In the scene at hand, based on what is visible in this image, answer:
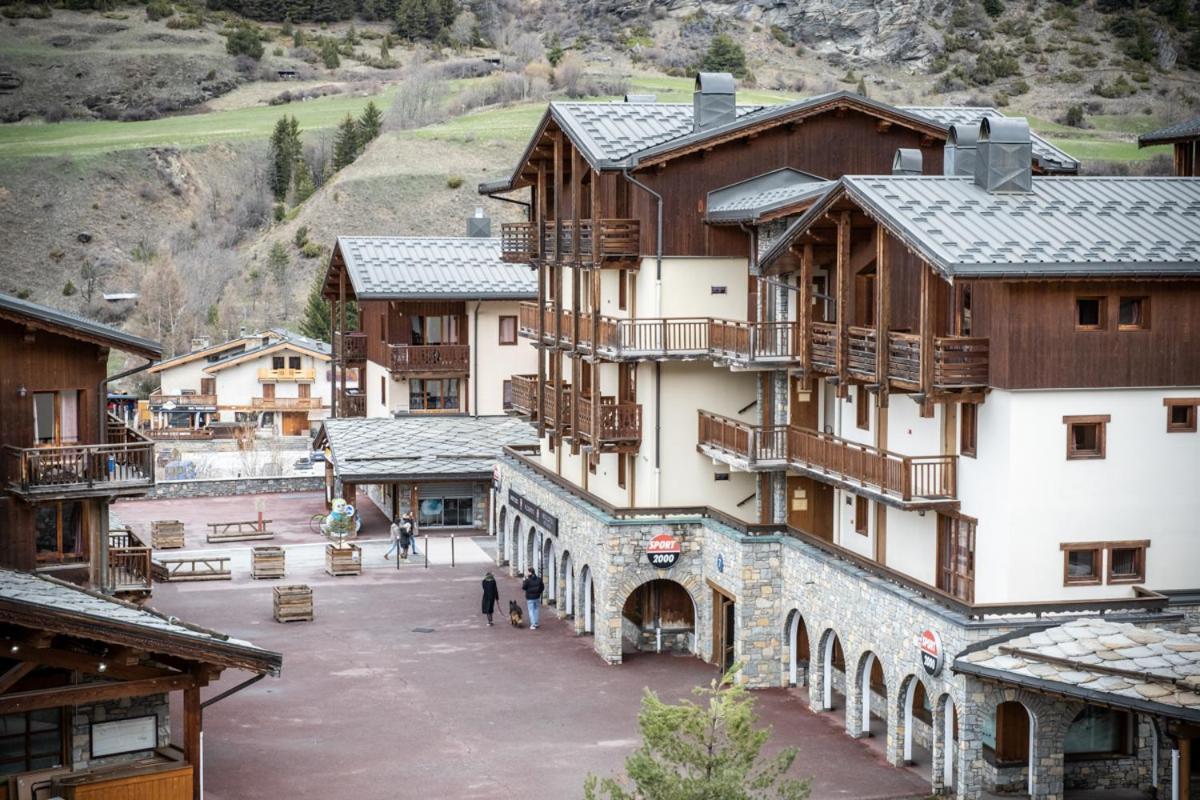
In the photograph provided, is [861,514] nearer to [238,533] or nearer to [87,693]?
[87,693]

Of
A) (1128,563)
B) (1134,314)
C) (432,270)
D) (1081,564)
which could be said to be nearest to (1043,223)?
→ (1134,314)

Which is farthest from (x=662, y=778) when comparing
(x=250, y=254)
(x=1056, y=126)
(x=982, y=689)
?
(x=1056, y=126)

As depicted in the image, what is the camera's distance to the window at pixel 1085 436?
32406mm

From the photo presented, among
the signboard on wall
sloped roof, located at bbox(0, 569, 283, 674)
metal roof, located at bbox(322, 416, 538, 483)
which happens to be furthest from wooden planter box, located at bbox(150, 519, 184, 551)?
the signboard on wall

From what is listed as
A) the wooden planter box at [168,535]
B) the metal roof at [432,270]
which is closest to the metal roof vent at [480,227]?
the metal roof at [432,270]

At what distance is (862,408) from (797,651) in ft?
19.4

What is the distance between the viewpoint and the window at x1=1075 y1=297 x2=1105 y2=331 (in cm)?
3238

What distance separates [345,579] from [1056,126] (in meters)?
108

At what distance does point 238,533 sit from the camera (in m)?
60.8

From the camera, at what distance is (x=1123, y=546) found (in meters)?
32.9

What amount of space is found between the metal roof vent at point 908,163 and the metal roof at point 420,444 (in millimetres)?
22389

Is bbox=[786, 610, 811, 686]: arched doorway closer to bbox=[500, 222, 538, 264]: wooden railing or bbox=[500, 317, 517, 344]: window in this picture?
bbox=[500, 222, 538, 264]: wooden railing

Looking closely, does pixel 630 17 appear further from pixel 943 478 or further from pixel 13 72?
pixel 943 478

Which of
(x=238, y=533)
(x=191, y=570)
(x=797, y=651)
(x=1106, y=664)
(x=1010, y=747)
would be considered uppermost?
(x=1106, y=664)
